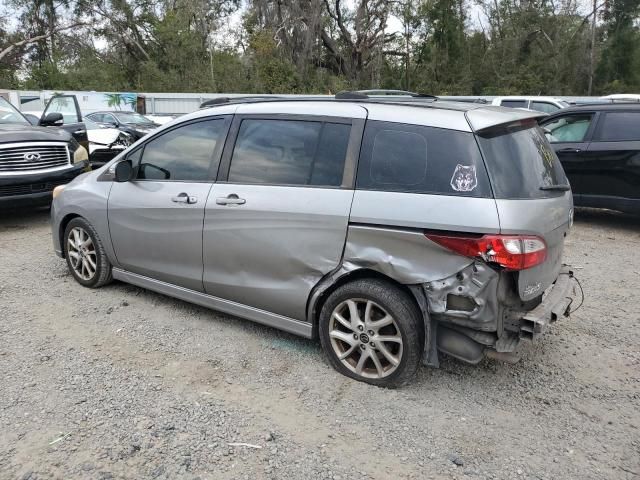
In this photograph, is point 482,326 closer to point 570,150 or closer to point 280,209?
point 280,209

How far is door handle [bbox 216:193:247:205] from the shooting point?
3723mm

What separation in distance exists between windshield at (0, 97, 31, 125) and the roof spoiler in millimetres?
7260

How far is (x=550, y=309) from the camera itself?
10.6 ft

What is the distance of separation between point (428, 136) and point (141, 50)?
40.7 metres

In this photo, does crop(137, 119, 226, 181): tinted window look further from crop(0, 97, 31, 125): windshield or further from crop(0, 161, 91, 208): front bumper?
crop(0, 97, 31, 125): windshield

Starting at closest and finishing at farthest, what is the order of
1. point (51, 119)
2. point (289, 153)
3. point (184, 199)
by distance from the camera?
point (289, 153), point (184, 199), point (51, 119)

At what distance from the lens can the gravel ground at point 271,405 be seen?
271cm

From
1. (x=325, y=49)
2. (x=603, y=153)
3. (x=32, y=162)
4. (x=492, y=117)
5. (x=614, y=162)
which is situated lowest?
(x=32, y=162)

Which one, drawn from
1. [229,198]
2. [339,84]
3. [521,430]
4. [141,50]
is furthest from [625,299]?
[141,50]

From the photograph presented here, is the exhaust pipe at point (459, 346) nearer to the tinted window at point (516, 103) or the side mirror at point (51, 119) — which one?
the side mirror at point (51, 119)

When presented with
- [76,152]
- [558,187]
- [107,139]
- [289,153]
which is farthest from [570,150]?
[107,139]

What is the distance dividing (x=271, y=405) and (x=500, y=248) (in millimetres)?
1625

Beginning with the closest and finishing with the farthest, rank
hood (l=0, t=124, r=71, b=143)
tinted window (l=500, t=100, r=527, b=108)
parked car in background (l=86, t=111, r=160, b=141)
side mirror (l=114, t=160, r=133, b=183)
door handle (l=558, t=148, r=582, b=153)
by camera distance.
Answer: side mirror (l=114, t=160, r=133, b=183) < hood (l=0, t=124, r=71, b=143) < door handle (l=558, t=148, r=582, b=153) < tinted window (l=500, t=100, r=527, b=108) < parked car in background (l=86, t=111, r=160, b=141)

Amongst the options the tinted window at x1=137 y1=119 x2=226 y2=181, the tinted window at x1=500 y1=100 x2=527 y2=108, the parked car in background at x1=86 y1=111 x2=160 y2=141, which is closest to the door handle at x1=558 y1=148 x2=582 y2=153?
the tinted window at x1=137 y1=119 x2=226 y2=181
